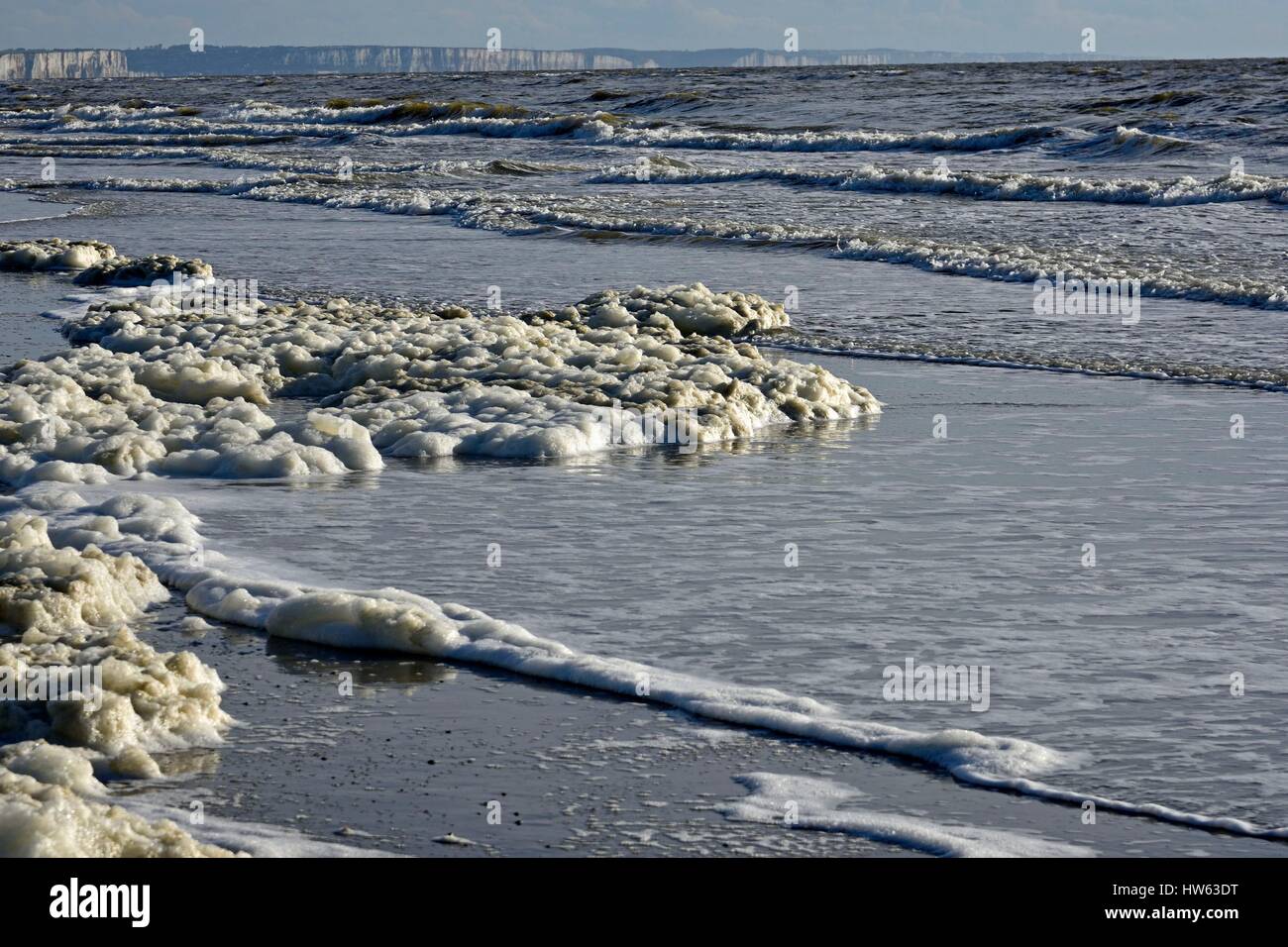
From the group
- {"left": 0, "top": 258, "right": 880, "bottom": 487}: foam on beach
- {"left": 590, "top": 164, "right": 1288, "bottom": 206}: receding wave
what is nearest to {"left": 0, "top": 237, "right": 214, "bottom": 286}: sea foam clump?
{"left": 0, "top": 258, "right": 880, "bottom": 487}: foam on beach

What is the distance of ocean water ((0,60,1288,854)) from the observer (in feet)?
17.6

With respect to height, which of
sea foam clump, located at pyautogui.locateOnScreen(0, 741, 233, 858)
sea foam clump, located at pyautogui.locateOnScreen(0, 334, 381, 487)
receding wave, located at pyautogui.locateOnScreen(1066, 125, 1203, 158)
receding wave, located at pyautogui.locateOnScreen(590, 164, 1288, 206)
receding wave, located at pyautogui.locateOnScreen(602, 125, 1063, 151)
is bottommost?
sea foam clump, located at pyautogui.locateOnScreen(0, 741, 233, 858)

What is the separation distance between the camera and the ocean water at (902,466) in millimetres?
5359

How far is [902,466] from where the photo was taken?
8555 mm

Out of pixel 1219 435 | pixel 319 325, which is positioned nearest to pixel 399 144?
pixel 319 325

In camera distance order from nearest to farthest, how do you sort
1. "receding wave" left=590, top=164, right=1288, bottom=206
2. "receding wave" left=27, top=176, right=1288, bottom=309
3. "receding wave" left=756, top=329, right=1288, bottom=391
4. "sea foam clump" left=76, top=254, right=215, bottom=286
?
"receding wave" left=756, top=329, right=1288, bottom=391, "receding wave" left=27, top=176, right=1288, bottom=309, "sea foam clump" left=76, top=254, right=215, bottom=286, "receding wave" left=590, top=164, right=1288, bottom=206

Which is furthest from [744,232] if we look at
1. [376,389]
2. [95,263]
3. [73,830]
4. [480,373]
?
[73,830]

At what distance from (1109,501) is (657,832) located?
4.26 m

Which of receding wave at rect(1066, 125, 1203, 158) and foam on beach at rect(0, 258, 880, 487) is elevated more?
receding wave at rect(1066, 125, 1203, 158)

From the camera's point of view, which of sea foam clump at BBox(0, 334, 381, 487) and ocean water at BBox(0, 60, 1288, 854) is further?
sea foam clump at BBox(0, 334, 381, 487)

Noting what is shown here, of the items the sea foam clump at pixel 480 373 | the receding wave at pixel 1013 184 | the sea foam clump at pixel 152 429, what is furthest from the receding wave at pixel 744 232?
the sea foam clump at pixel 152 429

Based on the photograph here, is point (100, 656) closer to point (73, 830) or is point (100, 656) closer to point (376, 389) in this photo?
point (73, 830)

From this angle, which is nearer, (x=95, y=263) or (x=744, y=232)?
(x=95, y=263)

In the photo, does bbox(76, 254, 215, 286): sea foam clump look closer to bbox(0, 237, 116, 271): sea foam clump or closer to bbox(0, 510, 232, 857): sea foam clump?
bbox(0, 237, 116, 271): sea foam clump
